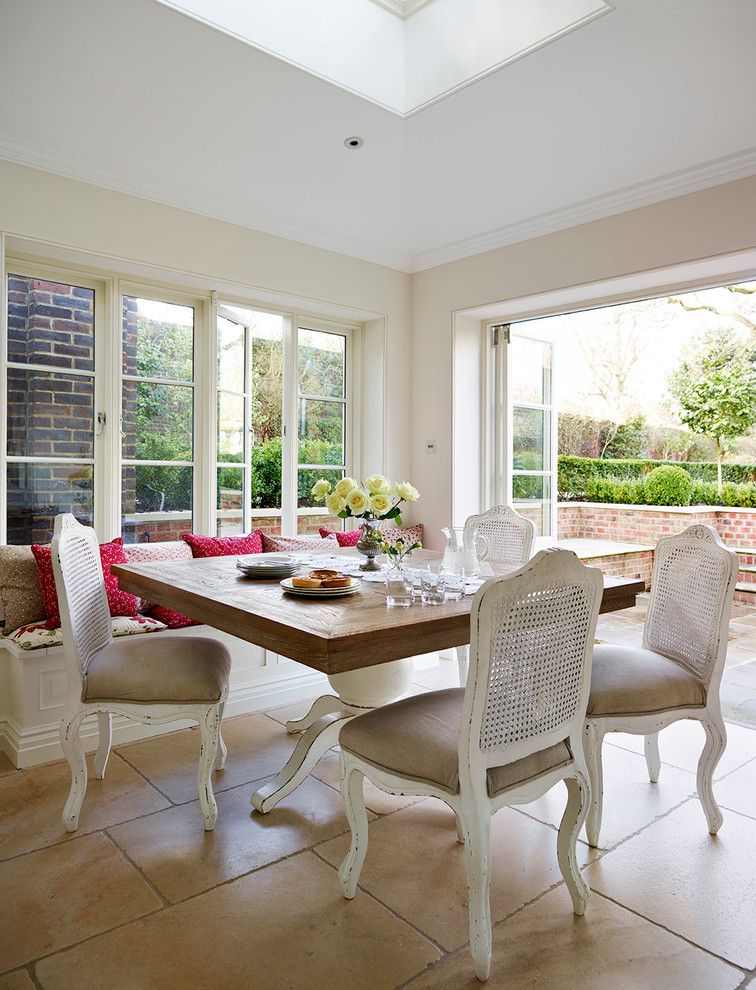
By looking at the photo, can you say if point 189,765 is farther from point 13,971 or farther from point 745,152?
point 745,152

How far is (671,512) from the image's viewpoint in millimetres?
7801

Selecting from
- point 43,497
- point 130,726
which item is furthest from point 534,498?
point 43,497

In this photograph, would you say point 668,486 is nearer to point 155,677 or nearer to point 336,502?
point 336,502

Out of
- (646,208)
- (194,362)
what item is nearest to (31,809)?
(194,362)

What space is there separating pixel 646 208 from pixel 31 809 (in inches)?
145

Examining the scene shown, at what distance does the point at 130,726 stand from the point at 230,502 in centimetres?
141

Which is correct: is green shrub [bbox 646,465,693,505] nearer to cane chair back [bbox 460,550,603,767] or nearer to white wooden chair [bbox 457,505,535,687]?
white wooden chair [bbox 457,505,535,687]

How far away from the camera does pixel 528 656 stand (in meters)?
1.65

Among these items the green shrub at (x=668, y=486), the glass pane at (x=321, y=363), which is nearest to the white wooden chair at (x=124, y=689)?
the glass pane at (x=321, y=363)

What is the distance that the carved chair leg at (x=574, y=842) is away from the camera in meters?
1.84

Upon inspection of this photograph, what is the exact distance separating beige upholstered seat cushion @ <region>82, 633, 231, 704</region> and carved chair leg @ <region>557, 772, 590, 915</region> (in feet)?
3.75

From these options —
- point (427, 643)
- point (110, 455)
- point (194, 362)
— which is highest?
point (194, 362)

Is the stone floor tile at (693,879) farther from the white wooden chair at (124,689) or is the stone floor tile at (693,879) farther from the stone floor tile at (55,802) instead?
the stone floor tile at (55,802)

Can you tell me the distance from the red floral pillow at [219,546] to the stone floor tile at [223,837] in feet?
3.86
